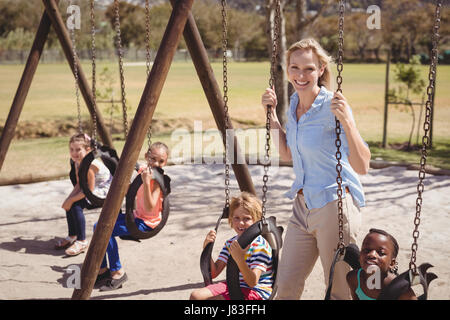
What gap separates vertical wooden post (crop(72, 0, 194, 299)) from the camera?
261cm

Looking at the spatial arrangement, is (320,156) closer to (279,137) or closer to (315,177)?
(315,177)

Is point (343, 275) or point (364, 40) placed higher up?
point (364, 40)

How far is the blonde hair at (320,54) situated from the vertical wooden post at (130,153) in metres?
0.68

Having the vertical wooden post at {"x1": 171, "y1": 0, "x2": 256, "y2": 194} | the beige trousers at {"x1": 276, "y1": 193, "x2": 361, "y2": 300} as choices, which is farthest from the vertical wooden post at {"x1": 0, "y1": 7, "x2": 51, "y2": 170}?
the beige trousers at {"x1": 276, "y1": 193, "x2": 361, "y2": 300}

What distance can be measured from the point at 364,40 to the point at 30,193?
48.5 m

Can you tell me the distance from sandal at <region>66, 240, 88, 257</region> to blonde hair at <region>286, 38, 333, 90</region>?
9.01 ft

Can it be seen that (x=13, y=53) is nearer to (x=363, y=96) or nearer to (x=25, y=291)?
(x=363, y=96)

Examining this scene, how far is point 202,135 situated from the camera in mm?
10961

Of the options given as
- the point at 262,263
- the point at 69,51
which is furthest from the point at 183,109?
the point at 262,263

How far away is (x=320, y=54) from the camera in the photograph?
224cm

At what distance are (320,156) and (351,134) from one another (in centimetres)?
20

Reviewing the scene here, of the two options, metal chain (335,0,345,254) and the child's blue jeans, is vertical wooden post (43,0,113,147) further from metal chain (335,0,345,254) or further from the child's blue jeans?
metal chain (335,0,345,254)

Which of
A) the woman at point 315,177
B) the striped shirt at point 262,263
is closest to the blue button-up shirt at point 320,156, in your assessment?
the woman at point 315,177
